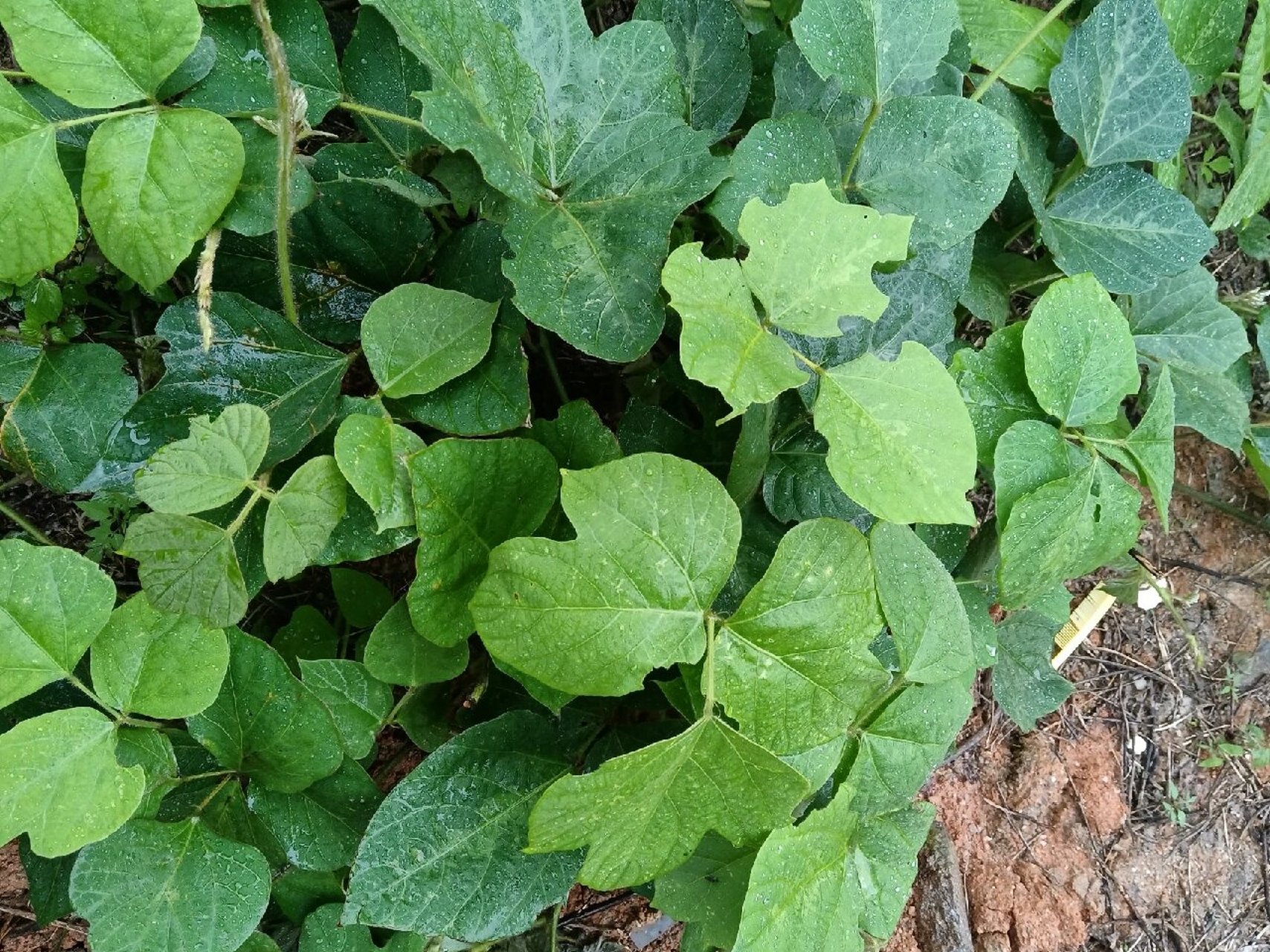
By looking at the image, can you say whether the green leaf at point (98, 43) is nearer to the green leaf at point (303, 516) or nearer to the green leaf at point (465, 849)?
the green leaf at point (303, 516)

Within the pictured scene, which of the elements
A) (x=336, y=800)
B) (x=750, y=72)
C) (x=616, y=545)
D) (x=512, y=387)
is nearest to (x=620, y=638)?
(x=616, y=545)

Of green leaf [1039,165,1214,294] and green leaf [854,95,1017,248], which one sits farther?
green leaf [1039,165,1214,294]

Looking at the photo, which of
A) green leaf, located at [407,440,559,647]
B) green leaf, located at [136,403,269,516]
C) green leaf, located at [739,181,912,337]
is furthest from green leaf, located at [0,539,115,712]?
green leaf, located at [739,181,912,337]

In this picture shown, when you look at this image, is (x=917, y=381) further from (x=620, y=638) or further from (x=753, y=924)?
(x=753, y=924)

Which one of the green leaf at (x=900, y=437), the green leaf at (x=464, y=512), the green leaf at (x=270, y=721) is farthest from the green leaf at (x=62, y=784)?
the green leaf at (x=900, y=437)

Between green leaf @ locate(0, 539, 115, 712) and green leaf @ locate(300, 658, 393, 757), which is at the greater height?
green leaf @ locate(0, 539, 115, 712)

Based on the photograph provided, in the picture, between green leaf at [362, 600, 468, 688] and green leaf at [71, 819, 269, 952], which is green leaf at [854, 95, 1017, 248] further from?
green leaf at [71, 819, 269, 952]

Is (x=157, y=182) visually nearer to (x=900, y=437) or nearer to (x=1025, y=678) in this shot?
(x=900, y=437)
